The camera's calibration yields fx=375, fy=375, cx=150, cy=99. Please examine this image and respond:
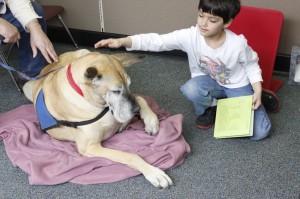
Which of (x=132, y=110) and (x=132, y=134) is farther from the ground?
(x=132, y=110)

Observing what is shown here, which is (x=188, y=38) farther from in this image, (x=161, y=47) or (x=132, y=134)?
(x=132, y=134)

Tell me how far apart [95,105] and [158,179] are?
45 centimetres

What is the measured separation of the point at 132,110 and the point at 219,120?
0.62m

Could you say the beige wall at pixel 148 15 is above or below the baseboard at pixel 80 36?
above

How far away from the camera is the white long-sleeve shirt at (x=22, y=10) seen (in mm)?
2123

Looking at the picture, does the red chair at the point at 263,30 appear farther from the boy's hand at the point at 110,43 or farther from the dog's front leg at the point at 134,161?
the dog's front leg at the point at 134,161

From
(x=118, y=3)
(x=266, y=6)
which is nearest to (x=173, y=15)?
(x=118, y=3)

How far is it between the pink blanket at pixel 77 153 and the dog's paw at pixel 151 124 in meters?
0.02

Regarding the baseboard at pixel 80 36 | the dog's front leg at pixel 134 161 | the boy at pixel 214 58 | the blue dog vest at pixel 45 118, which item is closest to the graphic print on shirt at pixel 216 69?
the boy at pixel 214 58

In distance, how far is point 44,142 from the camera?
6.56 feet

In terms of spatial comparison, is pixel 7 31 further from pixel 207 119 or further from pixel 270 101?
pixel 270 101

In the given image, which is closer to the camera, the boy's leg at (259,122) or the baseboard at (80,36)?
the boy's leg at (259,122)

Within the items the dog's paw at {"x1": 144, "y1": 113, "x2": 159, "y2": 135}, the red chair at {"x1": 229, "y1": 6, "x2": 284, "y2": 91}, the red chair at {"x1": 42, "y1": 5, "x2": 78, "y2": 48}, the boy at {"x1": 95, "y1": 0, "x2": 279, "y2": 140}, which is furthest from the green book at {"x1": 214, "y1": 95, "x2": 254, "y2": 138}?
the red chair at {"x1": 42, "y1": 5, "x2": 78, "y2": 48}

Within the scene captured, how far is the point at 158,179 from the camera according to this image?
173 centimetres
